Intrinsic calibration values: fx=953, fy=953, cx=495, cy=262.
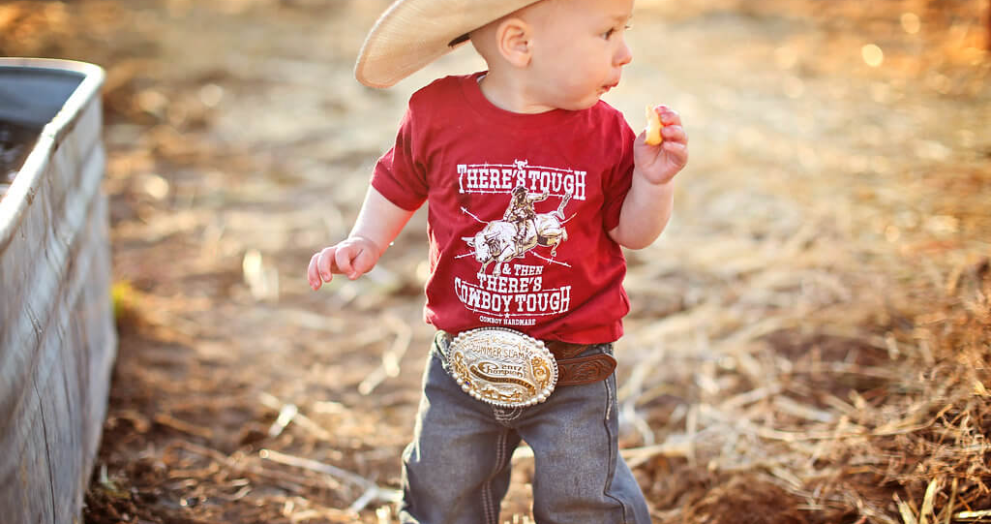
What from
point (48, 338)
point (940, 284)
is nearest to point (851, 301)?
point (940, 284)

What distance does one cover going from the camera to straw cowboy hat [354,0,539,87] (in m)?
1.80

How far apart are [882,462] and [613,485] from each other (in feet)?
3.08

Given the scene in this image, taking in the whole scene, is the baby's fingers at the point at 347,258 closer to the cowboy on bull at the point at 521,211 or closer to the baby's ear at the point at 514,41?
the cowboy on bull at the point at 521,211

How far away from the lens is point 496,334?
1974 millimetres

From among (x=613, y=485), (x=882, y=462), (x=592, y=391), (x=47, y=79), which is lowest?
(x=882, y=462)

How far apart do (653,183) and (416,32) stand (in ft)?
1.83

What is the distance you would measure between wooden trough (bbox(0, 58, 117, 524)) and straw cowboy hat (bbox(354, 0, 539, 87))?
72 centimetres

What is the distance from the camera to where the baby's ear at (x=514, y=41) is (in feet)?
6.02

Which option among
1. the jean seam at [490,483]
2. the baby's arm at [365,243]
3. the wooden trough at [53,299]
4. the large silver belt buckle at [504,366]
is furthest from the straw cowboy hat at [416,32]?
the jean seam at [490,483]

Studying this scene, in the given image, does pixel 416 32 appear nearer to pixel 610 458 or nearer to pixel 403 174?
pixel 403 174

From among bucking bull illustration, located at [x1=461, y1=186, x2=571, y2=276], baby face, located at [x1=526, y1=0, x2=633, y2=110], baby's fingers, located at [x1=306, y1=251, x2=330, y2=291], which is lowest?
baby's fingers, located at [x1=306, y1=251, x2=330, y2=291]

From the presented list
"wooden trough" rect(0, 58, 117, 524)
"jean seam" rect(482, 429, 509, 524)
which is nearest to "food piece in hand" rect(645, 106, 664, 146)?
"jean seam" rect(482, 429, 509, 524)

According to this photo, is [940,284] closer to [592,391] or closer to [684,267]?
[684,267]

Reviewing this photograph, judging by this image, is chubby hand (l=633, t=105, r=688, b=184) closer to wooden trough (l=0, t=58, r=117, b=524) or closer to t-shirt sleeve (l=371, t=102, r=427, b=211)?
t-shirt sleeve (l=371, t=102, r=427, b=211)
